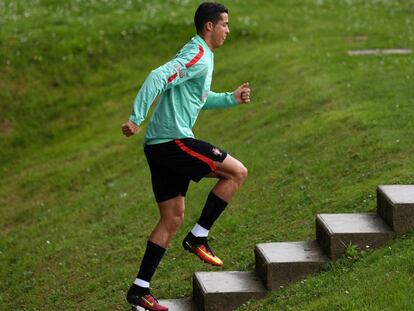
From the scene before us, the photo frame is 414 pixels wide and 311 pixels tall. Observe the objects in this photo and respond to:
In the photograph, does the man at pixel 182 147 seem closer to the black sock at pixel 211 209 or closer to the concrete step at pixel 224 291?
the black sock at pixel 211 209

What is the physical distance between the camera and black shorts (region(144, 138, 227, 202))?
28.4 ft

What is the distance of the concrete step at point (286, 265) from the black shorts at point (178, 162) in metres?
1.03

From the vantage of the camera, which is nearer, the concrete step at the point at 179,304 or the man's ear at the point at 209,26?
the man's ear at the point at 209,26

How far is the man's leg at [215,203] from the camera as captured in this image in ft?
29.1

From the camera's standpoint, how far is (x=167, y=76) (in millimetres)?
8398

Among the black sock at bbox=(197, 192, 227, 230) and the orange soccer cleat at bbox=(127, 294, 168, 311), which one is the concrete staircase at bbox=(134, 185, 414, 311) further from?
the black sock at bbox=(197, 192, 227, 230)

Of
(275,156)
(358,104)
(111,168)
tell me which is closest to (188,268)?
(275,156)

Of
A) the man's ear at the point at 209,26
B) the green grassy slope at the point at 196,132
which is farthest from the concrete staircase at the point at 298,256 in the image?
the man's ear at the point at 209,26

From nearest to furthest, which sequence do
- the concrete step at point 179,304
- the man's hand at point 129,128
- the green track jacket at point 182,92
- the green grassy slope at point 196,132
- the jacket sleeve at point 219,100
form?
the man's hand at point 129,128 < the green track jacket at point 182,92 < the jacket sleeve at point 219,100 < the concrete step at point 179,304 < the green grassy slope at point 196,132

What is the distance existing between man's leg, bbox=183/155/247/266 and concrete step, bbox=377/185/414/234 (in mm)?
1389

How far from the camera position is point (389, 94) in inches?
637

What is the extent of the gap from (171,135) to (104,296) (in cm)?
317

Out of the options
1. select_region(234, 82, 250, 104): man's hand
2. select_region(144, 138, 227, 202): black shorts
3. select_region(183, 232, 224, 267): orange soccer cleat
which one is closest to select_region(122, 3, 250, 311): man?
select_region(144, 138, 227, 202): black shorts

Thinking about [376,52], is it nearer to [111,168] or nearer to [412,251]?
[111,168]
